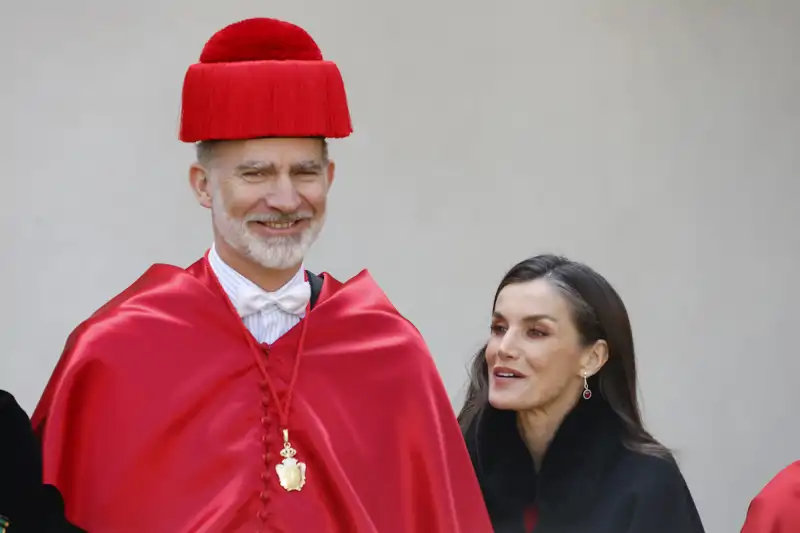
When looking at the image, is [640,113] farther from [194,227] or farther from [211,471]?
[211,471]

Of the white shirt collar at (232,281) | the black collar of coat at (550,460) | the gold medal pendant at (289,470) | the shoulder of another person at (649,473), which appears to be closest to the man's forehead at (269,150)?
the white shirt collar at (232,281)

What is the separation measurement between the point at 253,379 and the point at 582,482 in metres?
1.22

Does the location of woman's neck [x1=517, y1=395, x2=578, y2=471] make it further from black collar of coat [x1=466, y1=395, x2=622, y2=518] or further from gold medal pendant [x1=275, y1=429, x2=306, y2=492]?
gold medal pendant [x1=275, y1=429, x2=306, y2=492]

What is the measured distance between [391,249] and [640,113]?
1.15 metres

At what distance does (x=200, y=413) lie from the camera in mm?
3240

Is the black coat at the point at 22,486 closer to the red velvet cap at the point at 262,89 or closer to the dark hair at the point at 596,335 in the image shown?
the red velvet cap at the point at 262,89

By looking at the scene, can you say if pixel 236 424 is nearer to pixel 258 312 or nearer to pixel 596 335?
pixel 258 312

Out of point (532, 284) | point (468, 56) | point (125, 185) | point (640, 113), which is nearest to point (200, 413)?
point (532, 284)

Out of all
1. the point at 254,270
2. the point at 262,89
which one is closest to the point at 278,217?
the point at 254,270

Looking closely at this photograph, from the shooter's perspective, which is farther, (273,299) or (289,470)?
(273,299)

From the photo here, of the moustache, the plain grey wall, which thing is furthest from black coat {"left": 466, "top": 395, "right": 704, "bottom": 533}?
the plain grey wall

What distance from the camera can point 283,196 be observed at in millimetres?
3242

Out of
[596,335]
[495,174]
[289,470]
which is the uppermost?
[495,174]

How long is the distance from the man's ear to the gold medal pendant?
20.7 inches
